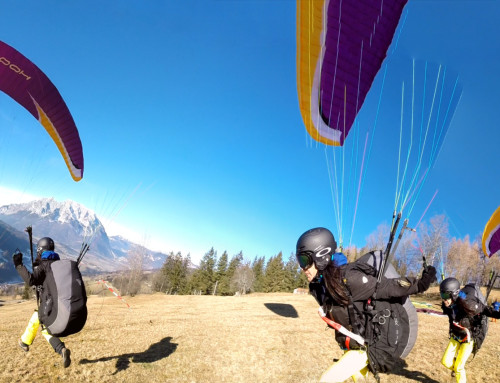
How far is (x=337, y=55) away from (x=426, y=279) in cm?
436

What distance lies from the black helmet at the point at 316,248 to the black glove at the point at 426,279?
105cm

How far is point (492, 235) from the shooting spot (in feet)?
34.8

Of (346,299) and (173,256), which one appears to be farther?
(173,256)

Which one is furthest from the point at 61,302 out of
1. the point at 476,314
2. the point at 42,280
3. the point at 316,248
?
the point at 476,314

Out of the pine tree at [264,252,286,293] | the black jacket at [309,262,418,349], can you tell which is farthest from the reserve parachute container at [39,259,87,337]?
the pine tree at [264,252,286,293]

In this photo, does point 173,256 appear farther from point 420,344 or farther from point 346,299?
point 346,299

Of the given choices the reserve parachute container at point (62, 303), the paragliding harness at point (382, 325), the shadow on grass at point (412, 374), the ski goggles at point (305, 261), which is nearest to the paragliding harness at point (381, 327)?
the paragliding harness at point (382, 325)

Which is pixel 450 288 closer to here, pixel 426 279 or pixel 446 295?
pixel 446 295

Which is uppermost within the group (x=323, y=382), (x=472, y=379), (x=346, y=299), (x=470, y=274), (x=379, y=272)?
(x=470, y=274)

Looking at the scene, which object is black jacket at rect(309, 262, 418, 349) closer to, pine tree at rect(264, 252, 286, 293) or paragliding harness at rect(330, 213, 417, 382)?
paragliding harness at rect(330, 213, 417, 382)

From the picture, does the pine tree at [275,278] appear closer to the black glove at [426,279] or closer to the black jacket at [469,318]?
the black jacket at [469,318]

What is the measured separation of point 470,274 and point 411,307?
62.3 m

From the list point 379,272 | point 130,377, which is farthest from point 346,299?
point 130,377

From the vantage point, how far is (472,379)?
22.7 feet
